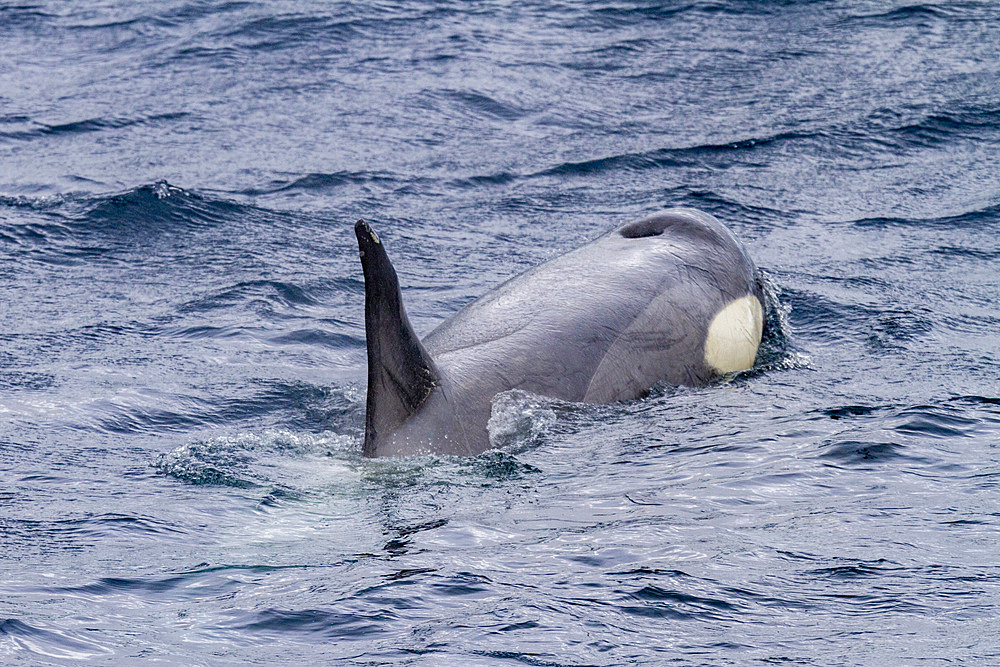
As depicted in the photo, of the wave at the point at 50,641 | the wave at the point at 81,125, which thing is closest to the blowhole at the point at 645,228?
the wave at the point at 50,641

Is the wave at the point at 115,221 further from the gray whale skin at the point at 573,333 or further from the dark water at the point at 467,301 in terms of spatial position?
the gray whale skin at the point at 573,333

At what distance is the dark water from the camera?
6.31m

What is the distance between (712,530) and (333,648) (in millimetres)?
2163

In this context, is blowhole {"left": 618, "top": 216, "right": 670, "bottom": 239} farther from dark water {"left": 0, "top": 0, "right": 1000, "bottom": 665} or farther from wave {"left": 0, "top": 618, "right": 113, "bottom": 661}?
wave {"left": 0, "top": 618, "right": 113, "bottom": 661}

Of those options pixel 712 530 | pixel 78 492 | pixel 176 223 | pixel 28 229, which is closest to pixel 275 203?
pixel 176 223

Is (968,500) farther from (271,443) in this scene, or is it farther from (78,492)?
(78,492)

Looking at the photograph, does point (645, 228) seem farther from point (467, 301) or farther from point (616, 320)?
point (467, 301)

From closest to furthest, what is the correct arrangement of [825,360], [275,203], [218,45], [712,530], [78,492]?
[712,530] < [78,492] < [825,360] < [275,203] < [218,45]

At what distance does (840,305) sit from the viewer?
11.8 m

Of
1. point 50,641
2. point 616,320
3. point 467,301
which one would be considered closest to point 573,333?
point 616,320

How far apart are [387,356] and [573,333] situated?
171 centimetres

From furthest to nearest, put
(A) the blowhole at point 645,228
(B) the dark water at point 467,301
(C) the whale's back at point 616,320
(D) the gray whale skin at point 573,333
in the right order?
1. (A) the blowhole at point 645,228
2. (C) the whale's back at point 616,320
3. (D) the gray whale skin at point 573,333
4. (B) the dark water at point 467,301

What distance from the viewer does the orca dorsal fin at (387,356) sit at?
24.4ft

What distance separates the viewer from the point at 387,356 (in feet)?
25.1
